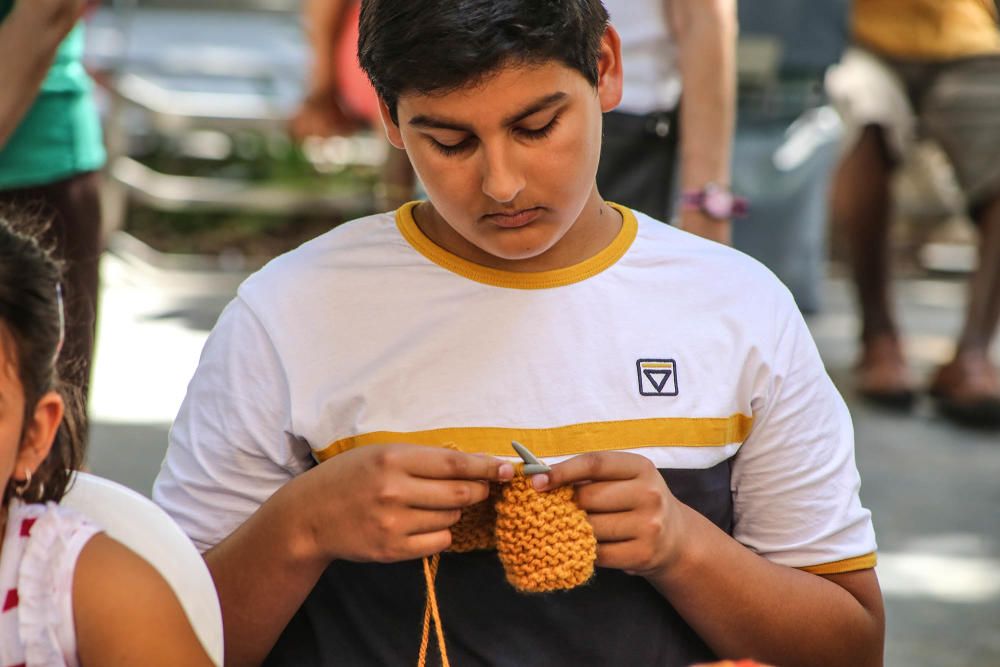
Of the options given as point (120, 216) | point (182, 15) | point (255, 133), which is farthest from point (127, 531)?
point (182, 15)

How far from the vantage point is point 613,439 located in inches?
65.7

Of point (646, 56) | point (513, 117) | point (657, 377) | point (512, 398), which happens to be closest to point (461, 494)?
point (512, 398)

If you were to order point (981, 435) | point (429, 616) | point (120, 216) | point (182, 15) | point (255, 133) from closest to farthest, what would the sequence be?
point (429, 616) < point (981, 435) < point (120, 216) < point (255, 133) < point (182, 15)

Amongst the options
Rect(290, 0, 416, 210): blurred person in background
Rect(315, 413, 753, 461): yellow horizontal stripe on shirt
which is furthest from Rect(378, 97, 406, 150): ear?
Rect(290, 0, 416, 210): blurred person in background

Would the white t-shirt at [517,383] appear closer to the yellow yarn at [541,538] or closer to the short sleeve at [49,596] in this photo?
the yellow yarn at [541,538]

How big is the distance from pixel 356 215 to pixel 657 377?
5.91 m

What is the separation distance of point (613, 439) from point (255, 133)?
6748 mm

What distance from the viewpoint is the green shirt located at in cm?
253

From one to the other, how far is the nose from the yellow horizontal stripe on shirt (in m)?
0.27

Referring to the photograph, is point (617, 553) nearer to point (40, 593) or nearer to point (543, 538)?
point (543, 538)

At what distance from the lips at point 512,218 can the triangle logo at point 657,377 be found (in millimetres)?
226

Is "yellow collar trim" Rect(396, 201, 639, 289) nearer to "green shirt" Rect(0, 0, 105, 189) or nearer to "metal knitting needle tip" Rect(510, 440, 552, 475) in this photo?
"metal knitting needle tip" Rect(510, 440, 552, 475)

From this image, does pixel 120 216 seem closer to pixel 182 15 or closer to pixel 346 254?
pixel 182 15

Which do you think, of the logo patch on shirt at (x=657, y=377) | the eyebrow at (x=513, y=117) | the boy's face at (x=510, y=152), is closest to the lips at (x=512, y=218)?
the boy's face at (x=510, y=152)
